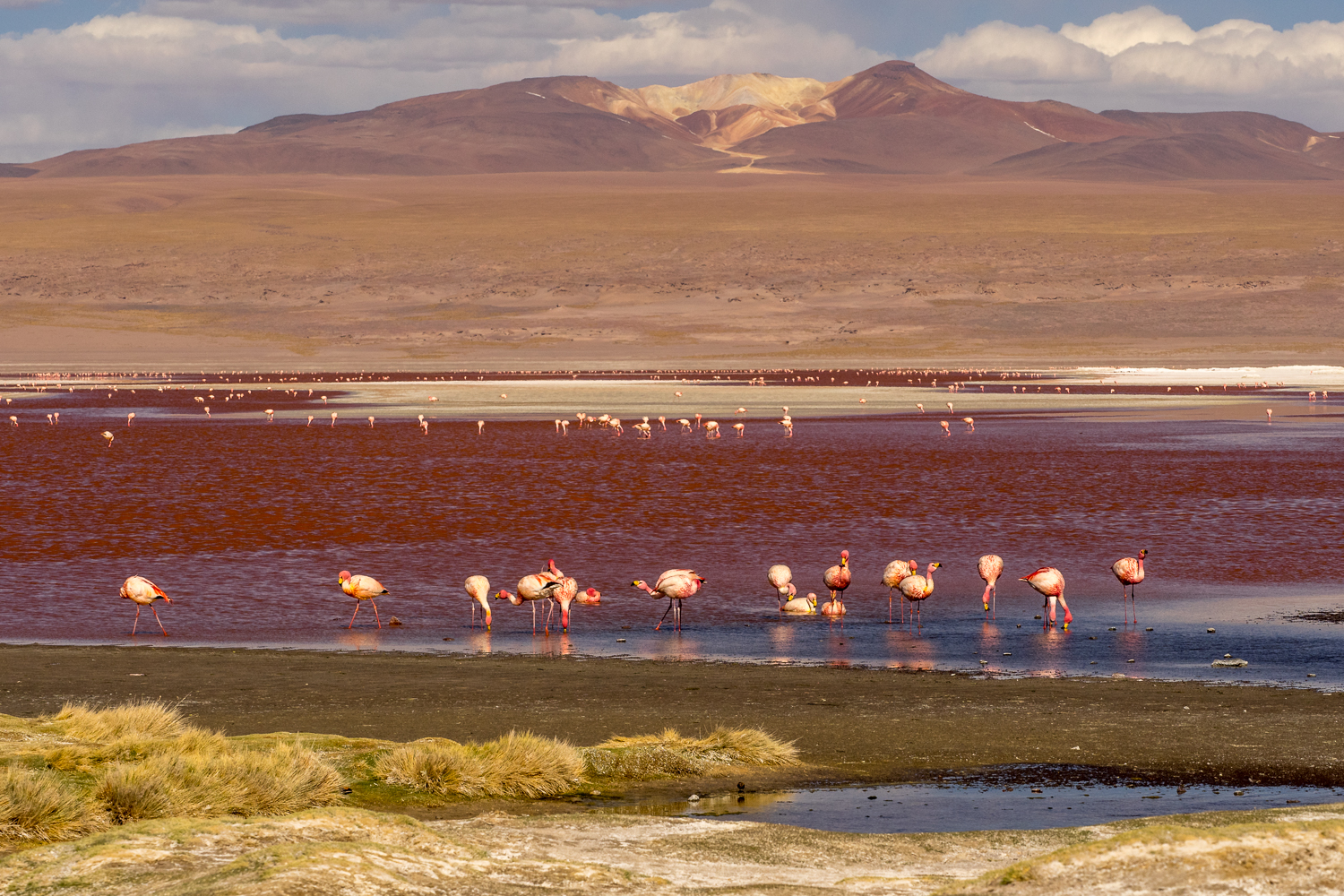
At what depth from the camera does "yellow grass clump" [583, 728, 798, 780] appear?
9.82 meters

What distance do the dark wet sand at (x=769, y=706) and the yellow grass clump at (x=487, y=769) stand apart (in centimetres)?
111

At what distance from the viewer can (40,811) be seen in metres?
7.94

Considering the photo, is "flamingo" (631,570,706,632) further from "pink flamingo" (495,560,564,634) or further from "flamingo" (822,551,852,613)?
"flamingo" (822,551,852,613)

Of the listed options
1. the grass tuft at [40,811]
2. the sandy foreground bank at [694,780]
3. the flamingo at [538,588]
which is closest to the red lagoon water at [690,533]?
the flamingo at [538,588]

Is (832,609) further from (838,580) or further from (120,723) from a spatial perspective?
(120,723)

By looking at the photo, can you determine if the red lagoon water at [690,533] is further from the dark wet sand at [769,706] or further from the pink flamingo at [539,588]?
the dark wet sand at [769,706]

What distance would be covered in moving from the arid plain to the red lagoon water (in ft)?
180

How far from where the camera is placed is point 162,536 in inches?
861

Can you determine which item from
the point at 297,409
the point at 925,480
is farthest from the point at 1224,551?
the point at 297,409

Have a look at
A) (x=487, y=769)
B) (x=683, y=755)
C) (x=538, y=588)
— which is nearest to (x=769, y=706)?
(x=683, y=755)

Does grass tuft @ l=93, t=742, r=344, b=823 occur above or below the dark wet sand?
above

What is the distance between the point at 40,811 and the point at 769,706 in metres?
5.45

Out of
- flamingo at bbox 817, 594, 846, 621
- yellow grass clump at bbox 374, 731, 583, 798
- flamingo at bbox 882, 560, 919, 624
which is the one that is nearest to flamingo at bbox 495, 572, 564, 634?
flamingo at bbox 817, 594, 846, 621

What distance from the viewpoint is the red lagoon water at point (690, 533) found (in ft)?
50.6
